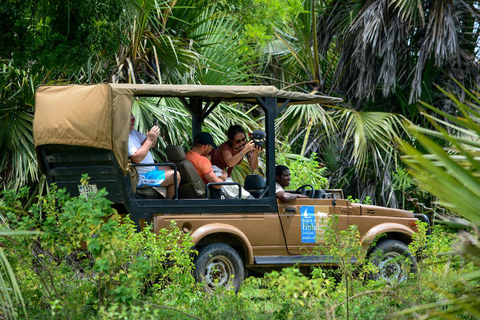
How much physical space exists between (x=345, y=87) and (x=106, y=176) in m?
8.28

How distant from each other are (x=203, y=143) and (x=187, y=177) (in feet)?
1.95

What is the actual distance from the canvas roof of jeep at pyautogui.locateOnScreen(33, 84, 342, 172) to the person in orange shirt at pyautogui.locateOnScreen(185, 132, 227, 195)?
80 centimetres

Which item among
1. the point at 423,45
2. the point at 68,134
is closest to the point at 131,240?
the point at 68,134

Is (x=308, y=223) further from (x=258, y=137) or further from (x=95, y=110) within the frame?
(x=95, y=110)

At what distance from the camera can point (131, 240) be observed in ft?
19.5

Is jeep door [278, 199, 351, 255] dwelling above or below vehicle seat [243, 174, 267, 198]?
below

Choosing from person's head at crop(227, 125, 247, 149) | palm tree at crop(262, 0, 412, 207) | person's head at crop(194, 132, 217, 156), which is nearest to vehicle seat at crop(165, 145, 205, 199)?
person's head at crop(194, 132, 217, 156)

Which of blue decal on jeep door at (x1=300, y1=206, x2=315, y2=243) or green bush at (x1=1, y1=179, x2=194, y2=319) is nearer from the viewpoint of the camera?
green bush at (x1=1, y1=179, x2=194, y2=319)

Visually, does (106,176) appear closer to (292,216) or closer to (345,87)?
(292,216)

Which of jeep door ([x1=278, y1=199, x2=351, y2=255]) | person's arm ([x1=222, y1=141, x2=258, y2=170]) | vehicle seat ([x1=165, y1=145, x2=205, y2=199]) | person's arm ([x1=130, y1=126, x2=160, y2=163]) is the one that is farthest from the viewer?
person's arm ([x1=222, y1=141, x2=258, y2=170])

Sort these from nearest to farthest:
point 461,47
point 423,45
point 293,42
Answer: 1. point 423,45
2. point 461,47
3. point 293,42

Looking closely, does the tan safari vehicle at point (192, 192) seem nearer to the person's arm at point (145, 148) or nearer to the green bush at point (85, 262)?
the person's arm at point (145, 148)

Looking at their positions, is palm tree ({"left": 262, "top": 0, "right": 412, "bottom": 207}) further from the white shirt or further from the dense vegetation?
the white shirt

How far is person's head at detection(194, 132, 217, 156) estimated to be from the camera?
8.04m
